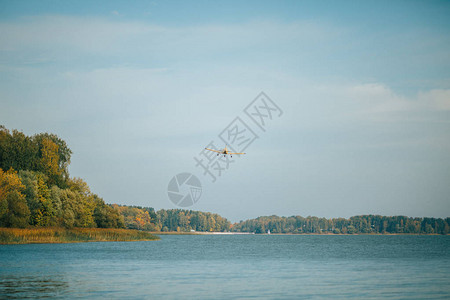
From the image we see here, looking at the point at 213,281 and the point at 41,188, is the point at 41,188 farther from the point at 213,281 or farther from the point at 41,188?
the point at 213,281

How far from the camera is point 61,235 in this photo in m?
86.2

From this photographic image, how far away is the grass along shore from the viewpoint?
234 feet

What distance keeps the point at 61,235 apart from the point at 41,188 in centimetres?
917

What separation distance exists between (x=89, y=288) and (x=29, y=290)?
152 inches

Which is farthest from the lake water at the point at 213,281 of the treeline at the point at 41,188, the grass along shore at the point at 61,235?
the treeline at the point at 41,188

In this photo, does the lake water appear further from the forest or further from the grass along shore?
the forest

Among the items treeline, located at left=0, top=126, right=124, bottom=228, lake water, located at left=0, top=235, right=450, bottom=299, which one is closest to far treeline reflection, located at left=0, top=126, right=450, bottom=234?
treeline, located at left=0, top=126, right=124, bottom=228

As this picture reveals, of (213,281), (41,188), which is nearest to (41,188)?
(41,188)

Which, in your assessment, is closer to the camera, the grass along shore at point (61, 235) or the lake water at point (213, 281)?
the lake water at point (213, 281)

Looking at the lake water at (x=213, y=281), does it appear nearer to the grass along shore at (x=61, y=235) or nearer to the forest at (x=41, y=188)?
the grass along shore at (x=61, y=235)

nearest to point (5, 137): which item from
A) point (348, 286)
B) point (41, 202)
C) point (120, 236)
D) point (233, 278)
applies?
Result: point (41, 202)

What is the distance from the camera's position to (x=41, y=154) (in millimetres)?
95812

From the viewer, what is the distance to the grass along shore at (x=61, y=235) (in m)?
71.4

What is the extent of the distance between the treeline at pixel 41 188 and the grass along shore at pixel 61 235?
1560 millimetres
